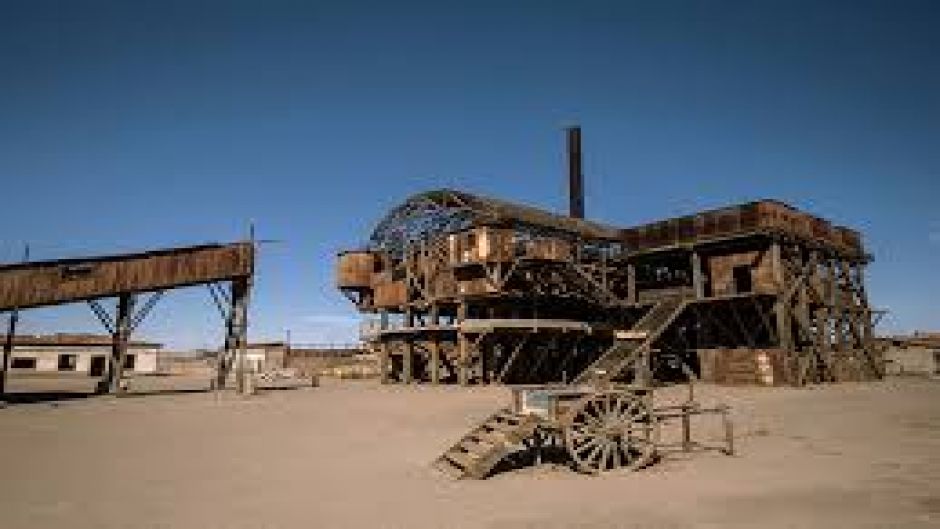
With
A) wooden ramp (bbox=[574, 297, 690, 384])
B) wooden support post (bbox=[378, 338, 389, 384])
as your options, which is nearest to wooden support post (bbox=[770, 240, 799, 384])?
wooden ramp (bbox=[574, 297, 690, 384])

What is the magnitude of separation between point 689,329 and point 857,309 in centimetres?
1121

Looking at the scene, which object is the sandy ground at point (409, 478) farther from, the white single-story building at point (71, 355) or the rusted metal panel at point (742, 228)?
the white single-story building at point (71, 355)

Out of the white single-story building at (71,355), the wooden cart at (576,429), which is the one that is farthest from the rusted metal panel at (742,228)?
the white single-story building at (71,355)

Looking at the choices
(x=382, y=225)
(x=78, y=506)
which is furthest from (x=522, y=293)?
(x=78, y=506)

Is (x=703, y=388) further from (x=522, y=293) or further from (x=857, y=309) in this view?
(x=857, y=309)

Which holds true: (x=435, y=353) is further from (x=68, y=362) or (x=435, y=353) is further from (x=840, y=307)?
(x=68, y=362)

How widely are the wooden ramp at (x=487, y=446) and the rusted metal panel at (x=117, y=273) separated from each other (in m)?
25.3

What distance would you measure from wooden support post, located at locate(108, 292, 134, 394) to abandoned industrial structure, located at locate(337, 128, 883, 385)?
490 inches

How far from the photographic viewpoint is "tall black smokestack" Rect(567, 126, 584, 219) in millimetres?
51906

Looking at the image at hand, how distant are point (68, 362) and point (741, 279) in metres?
61.1

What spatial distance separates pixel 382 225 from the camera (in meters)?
41.3

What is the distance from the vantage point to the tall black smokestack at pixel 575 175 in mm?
51906

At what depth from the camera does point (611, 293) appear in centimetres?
3772

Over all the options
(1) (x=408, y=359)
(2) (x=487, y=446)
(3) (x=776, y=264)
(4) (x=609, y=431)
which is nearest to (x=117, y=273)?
(1) (x=408, y=359)
